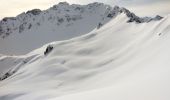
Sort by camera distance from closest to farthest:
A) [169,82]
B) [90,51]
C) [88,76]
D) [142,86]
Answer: [169,82] → [142,86] → [88,76] → [90,51]

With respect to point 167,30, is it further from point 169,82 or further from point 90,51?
point 169,82

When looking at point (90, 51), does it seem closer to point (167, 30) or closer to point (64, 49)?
point (64, 49)

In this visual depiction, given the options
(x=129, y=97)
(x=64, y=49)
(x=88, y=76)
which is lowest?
(x=129, y=97)

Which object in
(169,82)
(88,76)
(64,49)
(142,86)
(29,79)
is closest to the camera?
(169,82)

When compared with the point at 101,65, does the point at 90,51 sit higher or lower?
higher

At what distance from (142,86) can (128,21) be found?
10003cm

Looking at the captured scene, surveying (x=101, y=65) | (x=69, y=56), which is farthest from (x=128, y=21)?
(x=101, y=65)

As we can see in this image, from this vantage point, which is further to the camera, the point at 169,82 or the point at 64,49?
the point at 64,49

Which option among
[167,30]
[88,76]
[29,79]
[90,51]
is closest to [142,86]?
[167,30]

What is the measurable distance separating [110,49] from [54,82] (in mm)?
19246

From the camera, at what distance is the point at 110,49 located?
10131 cm

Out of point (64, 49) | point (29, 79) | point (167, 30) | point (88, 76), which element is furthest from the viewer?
point (64, 49)

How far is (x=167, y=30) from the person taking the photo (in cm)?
7569

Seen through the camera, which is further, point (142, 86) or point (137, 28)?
point (137, 28)
